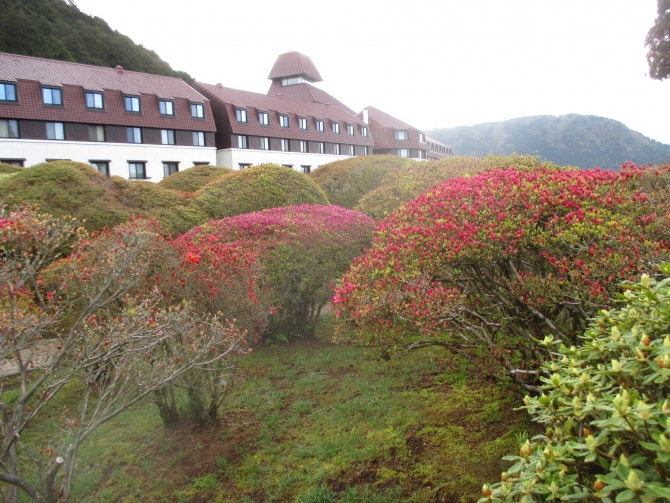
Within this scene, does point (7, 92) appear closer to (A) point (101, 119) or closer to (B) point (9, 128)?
(B) point (9, 128)

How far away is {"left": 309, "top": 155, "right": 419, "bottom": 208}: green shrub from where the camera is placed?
1805cm

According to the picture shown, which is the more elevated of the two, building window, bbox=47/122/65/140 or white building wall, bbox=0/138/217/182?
building window, bbox=47/122/65/140

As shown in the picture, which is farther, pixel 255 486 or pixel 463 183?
pixel 463 183

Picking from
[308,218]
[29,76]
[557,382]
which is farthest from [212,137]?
[557,382]

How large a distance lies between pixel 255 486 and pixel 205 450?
0.96 metres

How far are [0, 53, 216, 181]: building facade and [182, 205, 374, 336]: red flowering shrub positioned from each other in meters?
25.1

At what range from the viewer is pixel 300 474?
4480 mm

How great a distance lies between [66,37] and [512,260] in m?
52.6

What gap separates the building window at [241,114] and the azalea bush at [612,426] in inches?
1494

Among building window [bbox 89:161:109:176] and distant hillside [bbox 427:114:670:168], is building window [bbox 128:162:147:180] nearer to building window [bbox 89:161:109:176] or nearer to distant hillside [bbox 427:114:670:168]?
building window [bbox 89:161:109:176]

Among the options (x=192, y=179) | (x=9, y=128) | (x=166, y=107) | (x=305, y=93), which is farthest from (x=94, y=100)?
(x=305, y=93)

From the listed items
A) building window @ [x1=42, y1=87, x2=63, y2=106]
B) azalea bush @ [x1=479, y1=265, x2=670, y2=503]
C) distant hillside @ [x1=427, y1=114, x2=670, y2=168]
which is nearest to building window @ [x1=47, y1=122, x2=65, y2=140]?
building window @ [x1=42, y1=87, x2=63, y2=106]

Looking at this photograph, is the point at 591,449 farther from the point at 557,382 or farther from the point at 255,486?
the point at 255,486

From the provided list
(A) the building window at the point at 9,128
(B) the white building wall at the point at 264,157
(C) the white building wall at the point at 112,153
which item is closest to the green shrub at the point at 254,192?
(C) the white building wall at the point at 112,153
